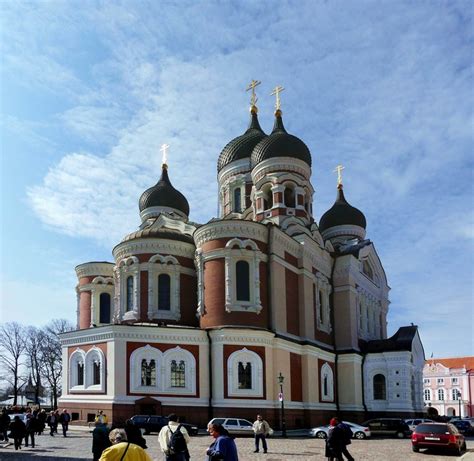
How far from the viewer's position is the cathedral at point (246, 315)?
33812 millimetres

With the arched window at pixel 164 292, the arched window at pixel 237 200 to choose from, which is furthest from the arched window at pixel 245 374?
the arched window at pixel 237 200

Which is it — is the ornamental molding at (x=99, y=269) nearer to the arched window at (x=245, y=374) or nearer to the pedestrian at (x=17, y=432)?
the arched window at (x=245, y=374)

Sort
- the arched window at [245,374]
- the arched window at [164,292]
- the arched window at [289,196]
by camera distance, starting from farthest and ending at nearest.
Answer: the arched window at [289,196]
the arched window at [164,292]
the arched window at [245,374]

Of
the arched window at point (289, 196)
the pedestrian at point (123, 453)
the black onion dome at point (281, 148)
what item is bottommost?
the pedestrian at point (123, 453)

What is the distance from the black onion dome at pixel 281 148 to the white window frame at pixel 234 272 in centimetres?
1079

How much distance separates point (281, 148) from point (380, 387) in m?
18.8

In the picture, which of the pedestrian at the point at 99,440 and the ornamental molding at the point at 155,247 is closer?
the pedestrian at the point at 99,440

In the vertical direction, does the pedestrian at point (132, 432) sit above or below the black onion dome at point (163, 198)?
below

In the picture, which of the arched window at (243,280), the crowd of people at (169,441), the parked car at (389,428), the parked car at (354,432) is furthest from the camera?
the arched window at (243,280)

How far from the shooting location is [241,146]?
51.2 m

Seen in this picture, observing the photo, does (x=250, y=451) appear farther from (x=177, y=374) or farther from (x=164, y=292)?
(x=164, y=292)

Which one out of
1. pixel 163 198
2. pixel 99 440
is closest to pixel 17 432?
pixel 99 440

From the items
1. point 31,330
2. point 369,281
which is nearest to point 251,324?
point 369,281

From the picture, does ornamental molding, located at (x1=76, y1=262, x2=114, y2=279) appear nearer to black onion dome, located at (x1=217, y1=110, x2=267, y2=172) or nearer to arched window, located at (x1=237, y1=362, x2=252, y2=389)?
black onion dome, located at (x1=217, y1=110, x2=267, y2=172)
